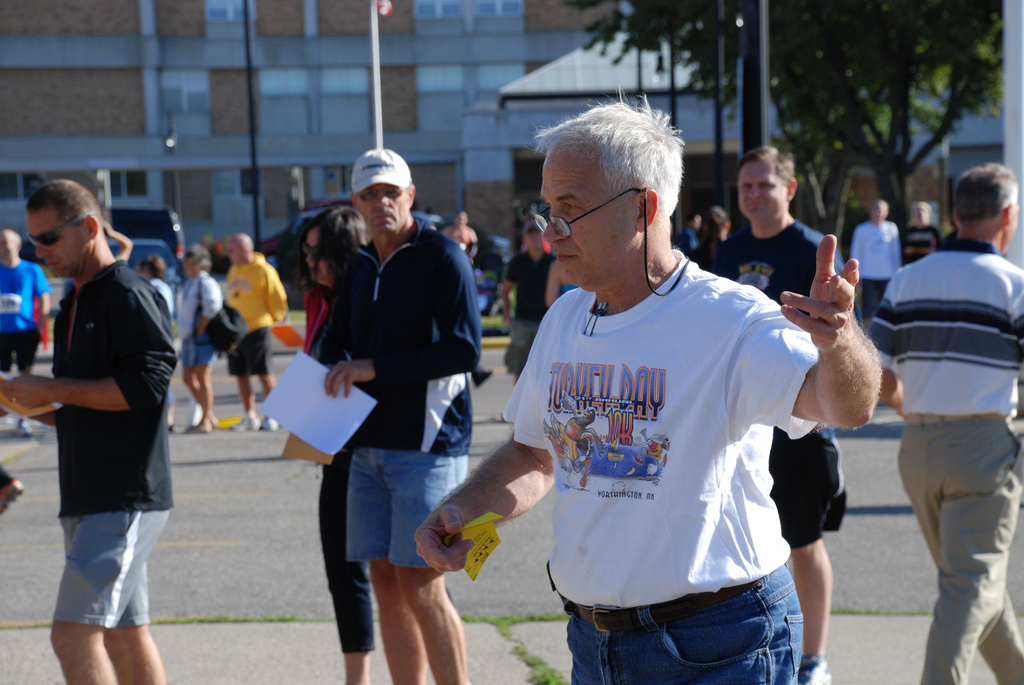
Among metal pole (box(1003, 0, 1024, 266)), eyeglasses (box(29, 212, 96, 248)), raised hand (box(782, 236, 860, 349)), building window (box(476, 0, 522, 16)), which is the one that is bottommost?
raised hand (box(782, 236, 860, 349))

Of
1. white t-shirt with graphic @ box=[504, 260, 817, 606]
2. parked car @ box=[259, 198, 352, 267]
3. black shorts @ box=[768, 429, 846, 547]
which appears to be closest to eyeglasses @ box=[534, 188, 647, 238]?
white t-shirt with graphic @ box=[504, 260, 817, 606]

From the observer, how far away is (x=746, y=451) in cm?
230

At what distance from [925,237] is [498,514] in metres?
15.7

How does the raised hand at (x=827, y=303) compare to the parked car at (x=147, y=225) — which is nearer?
the raised hand at (x=827, y=303)

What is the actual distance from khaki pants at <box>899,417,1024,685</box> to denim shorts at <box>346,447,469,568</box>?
1.79 meters

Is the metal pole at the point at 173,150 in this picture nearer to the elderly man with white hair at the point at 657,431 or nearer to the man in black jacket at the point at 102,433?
the man in black jacket at the point at 102,433

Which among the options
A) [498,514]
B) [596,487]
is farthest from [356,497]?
[596,487]

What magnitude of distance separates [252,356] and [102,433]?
7.34 m

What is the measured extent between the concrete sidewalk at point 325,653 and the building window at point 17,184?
45.9 metres

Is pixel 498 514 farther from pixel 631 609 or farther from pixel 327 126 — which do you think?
pixel 327 126

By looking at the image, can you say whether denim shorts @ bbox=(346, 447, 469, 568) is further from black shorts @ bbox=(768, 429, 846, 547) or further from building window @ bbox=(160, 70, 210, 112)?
building window @ bbox=(160, 70, 210, 112)

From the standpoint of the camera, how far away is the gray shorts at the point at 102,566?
3.54m

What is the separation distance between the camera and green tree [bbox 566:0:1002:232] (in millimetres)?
21672

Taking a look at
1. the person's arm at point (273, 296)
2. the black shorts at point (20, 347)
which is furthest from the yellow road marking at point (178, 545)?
the black shorts at point (20, 347)
